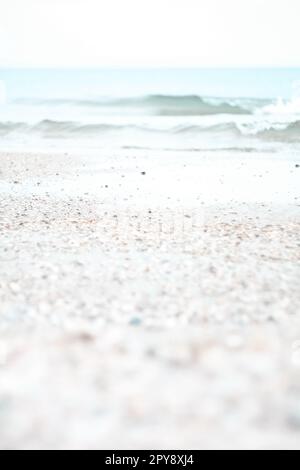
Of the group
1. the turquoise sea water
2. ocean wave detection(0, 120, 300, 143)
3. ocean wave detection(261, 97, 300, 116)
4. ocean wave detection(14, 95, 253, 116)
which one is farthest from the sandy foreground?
ocean wave detection(14, 95, 253, 116)

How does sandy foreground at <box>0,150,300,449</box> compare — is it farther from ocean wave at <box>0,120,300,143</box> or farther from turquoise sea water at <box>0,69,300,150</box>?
ocean wave at <box>0,120,300,143</box>

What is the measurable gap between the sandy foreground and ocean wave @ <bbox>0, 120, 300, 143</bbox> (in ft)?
51.3

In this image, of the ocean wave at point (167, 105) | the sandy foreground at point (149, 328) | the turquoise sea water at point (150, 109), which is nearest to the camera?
the sandy foreground at point (149, 328)

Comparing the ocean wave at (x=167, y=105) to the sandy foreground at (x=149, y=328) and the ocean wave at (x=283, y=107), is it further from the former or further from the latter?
the sandy foreground at (x=149, y=328)

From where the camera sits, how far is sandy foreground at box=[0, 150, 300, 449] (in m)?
2.64

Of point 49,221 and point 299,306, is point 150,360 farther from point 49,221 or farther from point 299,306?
point 49,221

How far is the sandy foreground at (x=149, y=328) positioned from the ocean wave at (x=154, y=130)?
15627mm

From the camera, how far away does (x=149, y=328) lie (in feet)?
12.3

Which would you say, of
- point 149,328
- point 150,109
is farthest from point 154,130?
point 149,328

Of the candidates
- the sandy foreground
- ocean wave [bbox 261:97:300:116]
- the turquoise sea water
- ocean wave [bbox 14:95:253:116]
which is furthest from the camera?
ocean wave [bbox 14:95:253:116]

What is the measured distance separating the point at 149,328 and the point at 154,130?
22.5 metres

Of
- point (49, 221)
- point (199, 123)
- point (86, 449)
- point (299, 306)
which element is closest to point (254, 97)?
point (199, 123)

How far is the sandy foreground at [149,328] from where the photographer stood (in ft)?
8.65

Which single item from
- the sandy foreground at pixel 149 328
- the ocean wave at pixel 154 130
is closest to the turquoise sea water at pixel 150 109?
the ocean wave at pixel 154 130
